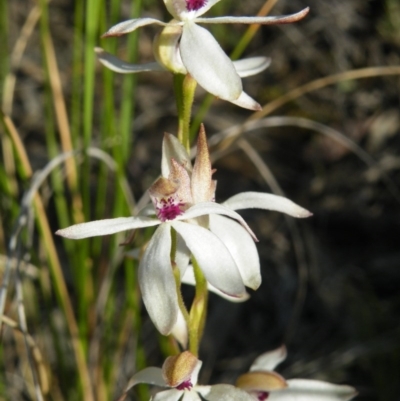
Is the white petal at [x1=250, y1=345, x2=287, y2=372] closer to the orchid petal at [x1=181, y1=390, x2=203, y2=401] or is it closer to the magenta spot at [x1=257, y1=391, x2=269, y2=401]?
the magenta spot at [x1=257, y1=391, x2=269, y2=401]

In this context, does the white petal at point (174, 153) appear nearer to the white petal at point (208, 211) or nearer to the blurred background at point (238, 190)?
the white petal at point (208, 211)

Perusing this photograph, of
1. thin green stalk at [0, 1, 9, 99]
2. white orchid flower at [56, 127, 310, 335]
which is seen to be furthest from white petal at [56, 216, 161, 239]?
thin green stalk at [0, 1, 9, 99]

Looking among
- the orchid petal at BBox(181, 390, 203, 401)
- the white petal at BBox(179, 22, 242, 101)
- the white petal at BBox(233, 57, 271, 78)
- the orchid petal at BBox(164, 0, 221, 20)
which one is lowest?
the orchid petal at BBox(181, 390, 203, 401)

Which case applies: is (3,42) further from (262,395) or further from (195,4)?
(262,395)

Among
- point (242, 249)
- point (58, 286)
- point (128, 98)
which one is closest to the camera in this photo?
point (242, 249)

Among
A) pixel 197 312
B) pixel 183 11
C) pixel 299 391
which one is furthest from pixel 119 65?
pixel 299 391

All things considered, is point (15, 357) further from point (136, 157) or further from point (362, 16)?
point (362, 16)

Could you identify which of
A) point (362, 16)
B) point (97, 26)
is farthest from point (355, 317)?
point (362, 16)
